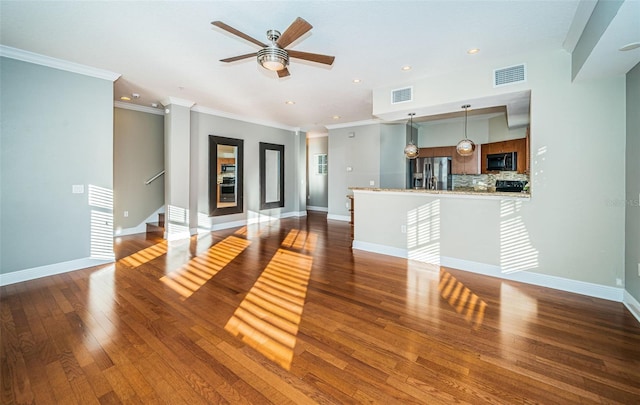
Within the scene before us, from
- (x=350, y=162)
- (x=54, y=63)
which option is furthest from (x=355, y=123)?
(x=54, y=63)

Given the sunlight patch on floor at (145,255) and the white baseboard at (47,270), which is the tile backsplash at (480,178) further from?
the white baseboard at (47,270)

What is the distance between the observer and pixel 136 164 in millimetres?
6344

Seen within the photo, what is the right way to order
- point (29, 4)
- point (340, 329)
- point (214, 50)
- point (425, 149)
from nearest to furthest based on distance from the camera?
point (340, 329) → point (29, 4) → point (214, 50) → point (425, 149)

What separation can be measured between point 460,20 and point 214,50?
2.78m

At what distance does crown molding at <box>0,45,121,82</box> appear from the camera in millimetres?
3453

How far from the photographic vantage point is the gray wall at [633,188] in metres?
2.74

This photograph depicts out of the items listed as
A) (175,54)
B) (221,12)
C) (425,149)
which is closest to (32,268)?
(175,54)

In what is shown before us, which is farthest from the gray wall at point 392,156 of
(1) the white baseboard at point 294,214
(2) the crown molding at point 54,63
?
(2) the crown molding at point 54,63

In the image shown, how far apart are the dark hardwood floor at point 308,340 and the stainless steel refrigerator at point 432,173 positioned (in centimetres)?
448

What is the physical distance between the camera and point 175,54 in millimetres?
3617

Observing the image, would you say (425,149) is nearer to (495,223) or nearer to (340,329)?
(495,223)

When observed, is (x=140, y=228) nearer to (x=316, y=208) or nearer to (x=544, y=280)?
(x=316, y=208)

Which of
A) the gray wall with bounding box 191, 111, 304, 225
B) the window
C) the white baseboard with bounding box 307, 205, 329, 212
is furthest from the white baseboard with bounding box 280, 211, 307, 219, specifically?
the window

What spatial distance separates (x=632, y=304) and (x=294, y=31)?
4.19m
